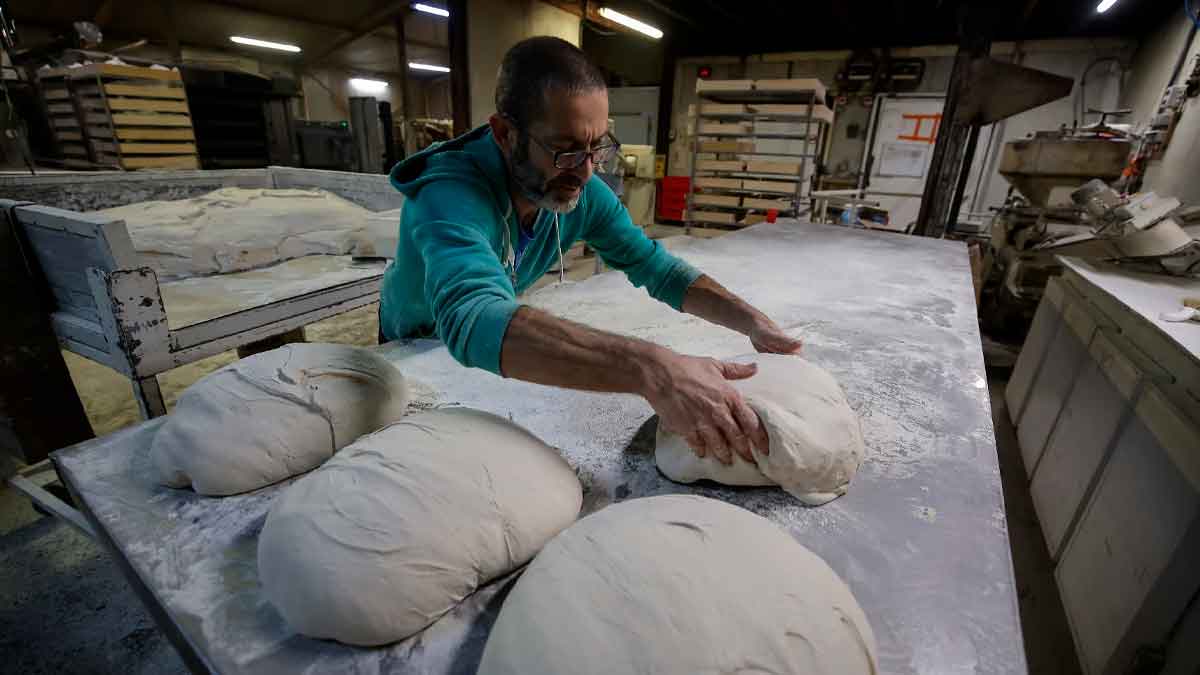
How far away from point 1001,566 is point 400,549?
3.16ft

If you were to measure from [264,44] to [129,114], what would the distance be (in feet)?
27.5

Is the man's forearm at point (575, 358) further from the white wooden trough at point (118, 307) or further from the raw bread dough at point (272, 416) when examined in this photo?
the white wooden trough at point (118, 307)

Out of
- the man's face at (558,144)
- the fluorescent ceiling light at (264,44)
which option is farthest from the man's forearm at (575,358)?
the fluorescent ceiling light at (264,44)

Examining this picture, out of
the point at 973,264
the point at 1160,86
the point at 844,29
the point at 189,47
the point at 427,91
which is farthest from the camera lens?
the point at 427,91

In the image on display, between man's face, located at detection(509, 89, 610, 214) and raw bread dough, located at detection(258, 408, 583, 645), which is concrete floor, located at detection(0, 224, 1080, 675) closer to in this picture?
raw bread dough, located at detection(258, 408, 583, 645)

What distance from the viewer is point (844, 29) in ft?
25.0

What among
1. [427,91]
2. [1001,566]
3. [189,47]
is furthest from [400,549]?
[427,91]

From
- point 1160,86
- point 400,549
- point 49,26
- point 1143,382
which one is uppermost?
point 49,26

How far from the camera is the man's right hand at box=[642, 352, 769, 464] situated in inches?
36.1

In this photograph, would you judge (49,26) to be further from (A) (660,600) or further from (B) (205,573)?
(A) (660,600)

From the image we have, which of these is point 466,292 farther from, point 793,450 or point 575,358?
point 793,450

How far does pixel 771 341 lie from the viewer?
1.49 m

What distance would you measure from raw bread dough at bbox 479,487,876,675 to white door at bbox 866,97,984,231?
8183 mm

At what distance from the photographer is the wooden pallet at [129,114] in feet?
12.8
